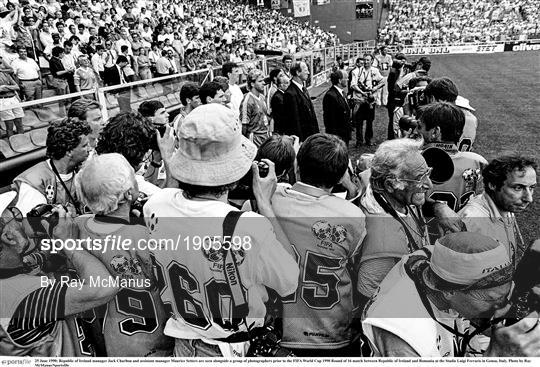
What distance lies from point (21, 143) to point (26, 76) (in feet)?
8.04

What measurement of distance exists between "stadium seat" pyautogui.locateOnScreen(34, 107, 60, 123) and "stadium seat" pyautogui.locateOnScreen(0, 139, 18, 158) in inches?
17.4

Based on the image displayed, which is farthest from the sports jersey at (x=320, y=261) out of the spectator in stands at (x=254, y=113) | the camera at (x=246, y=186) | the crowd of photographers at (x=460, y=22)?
the crowd of photographers at (x=460, y=22)

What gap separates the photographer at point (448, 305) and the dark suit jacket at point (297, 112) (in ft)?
11.8

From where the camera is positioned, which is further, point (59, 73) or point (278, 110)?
point (59, 73)

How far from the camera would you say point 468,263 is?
1.08 meters

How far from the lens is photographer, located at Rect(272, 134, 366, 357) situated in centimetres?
150

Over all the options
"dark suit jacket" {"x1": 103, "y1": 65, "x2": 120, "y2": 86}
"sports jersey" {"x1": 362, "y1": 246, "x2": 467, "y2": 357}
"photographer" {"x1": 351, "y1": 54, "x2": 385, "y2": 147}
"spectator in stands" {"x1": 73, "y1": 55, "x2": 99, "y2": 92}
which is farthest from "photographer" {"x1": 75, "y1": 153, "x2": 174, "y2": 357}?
"dark suit jacket" {"x1": 103, "y1": 65, "x2": 120, "y2": 86}

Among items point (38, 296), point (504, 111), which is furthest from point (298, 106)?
point (504, 111)

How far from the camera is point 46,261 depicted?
57.8 inches

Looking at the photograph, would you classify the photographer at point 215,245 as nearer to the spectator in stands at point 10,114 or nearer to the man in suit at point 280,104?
the man in suit at point 280,104

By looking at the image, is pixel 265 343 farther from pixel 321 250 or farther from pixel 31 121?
pixel 31 121

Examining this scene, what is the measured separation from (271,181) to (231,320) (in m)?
0.57

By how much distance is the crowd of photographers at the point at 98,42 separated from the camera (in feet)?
23.3

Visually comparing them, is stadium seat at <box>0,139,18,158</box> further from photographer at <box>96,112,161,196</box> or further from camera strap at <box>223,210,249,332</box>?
camera strap at <box>223,210,249,332</box>
